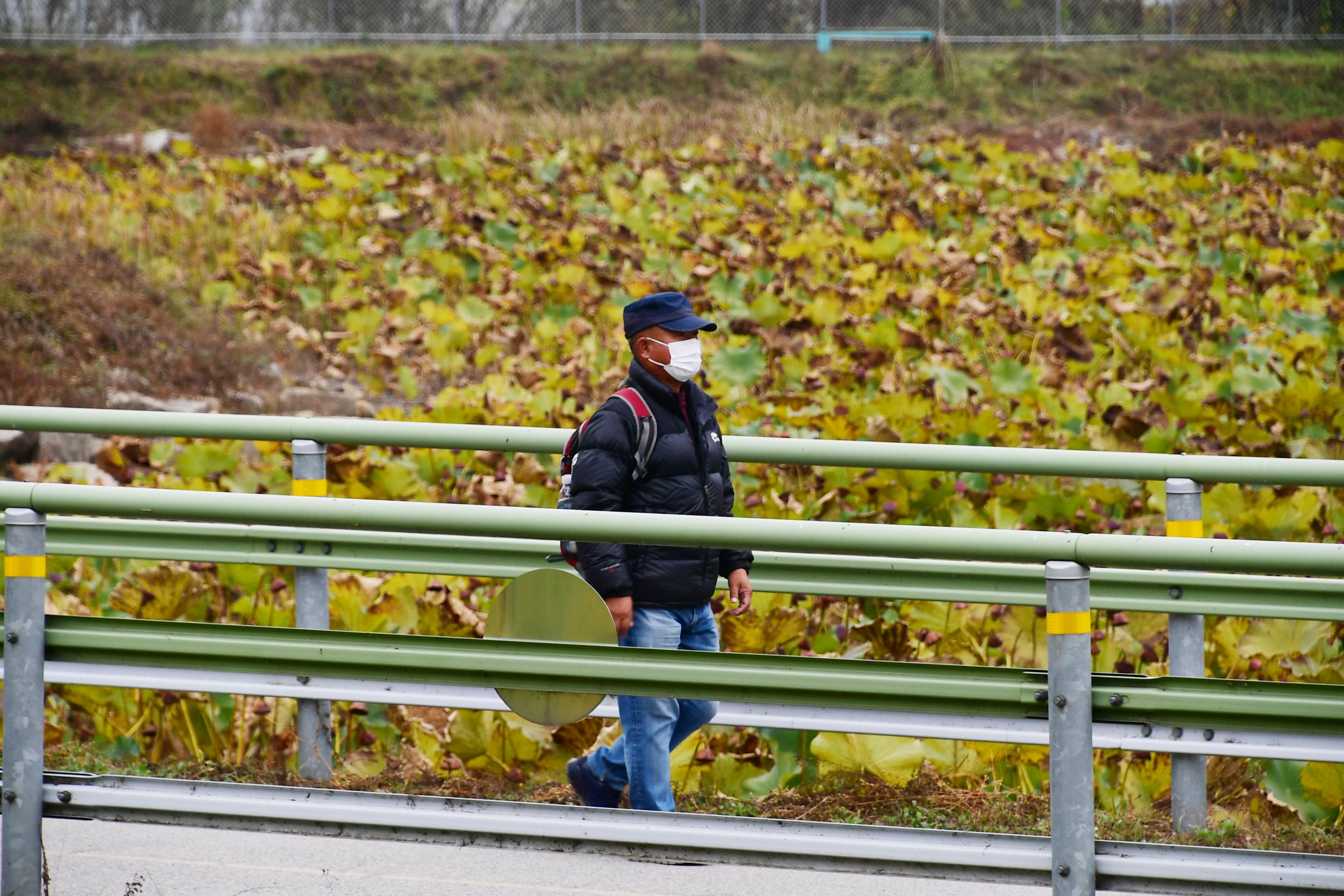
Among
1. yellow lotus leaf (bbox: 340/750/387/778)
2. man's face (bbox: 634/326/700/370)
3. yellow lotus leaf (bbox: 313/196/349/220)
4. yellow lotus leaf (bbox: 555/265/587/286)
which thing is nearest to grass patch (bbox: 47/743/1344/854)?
yellow lotus leaf (bbox: 340/750/387/778)

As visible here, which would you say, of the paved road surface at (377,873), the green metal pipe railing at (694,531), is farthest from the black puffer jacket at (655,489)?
the green metal pipe railing at (694,531)

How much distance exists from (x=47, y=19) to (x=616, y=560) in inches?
1395

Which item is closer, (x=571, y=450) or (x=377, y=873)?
(x=377, y=873)

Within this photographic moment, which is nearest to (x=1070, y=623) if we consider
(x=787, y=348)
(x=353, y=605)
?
(x=353, y=605)

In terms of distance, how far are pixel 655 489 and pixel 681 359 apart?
355mm

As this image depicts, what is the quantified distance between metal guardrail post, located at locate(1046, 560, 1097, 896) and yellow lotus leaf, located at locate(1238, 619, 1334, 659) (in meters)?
2.47

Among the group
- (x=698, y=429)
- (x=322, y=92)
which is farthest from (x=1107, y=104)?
(x=698, y=429)

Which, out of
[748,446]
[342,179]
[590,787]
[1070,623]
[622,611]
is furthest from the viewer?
[342,179]

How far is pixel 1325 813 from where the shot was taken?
446 centimetres

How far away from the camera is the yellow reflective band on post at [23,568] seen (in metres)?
3.10

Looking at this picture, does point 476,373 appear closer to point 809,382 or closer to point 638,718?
point 809,382

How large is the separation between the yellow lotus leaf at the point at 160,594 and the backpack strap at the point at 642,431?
7.61 feet

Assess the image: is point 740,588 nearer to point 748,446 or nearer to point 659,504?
point 659,504

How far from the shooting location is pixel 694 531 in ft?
9.17
